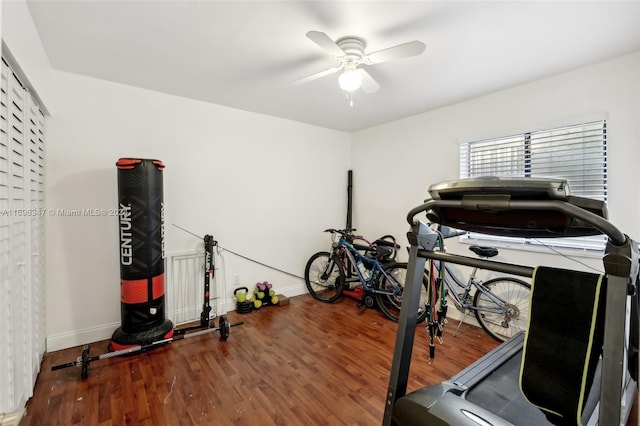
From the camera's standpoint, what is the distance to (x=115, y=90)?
9.00 feet

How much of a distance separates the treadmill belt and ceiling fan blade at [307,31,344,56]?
7.09ft

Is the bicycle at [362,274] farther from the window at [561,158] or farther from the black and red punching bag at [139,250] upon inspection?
the black and red punching bag at [139,250]

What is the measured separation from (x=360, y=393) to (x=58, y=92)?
3.47 metres

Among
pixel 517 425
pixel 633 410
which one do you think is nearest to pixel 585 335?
pixel 517 425

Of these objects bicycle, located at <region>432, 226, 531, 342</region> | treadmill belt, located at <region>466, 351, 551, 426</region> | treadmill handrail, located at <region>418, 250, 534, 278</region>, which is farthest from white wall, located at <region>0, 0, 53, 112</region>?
bicycle, located at <region>432, 226, 531, 342</region>

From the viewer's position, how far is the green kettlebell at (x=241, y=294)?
135 inches

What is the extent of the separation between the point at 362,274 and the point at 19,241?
3.11 m

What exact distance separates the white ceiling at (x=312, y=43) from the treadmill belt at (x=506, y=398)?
2.19 meters

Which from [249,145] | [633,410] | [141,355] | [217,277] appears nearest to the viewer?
[633,410]

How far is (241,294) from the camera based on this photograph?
344 cm

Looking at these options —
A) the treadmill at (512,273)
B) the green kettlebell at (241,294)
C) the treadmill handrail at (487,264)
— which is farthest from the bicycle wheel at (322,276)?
the treadmill handrail at (487,264)

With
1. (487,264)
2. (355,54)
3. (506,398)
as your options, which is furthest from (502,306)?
(355,54)

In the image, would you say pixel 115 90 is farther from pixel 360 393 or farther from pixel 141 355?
pixel 360 393

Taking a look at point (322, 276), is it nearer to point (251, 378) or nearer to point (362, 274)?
point (362, 274)
